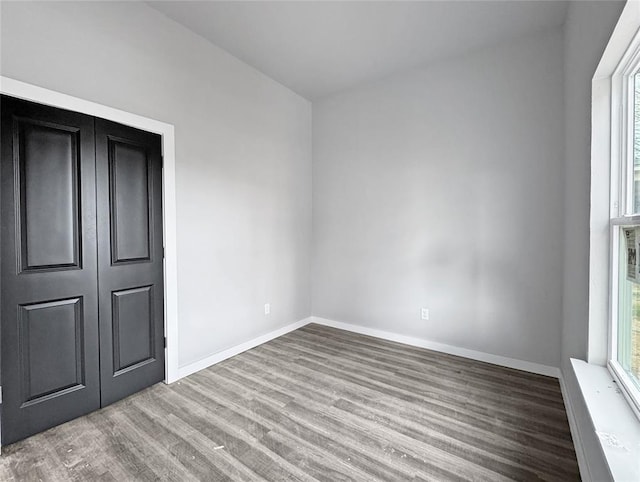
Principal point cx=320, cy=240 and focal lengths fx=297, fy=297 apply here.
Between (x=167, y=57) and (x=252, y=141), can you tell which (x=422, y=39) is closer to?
(x=252, y=141)

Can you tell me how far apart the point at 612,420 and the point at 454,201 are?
214cm

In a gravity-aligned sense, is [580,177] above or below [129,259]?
above

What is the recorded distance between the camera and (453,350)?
9.93ft

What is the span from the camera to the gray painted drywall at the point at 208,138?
Answer: 1.90 meters

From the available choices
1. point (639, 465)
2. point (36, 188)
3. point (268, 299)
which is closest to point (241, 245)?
point (268, 299)

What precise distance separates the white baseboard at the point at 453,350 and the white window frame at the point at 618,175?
4.36ft

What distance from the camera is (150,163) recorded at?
7.71 ft

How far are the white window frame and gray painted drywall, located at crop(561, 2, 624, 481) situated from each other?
4.4 inches

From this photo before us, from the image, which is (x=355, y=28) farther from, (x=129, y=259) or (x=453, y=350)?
(x=453, y=350)

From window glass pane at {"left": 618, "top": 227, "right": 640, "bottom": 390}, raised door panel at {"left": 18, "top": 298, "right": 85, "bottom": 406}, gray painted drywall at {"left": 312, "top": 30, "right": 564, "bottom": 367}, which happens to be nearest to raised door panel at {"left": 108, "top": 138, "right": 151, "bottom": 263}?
raised door panel at {"left": 18, "top": 298, "right": 85, "bottom": 406}

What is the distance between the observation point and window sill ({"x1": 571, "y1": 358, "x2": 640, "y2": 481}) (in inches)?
38.1

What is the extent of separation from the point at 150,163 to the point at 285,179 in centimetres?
160

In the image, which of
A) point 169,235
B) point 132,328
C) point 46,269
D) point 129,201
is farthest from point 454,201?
point 46,269

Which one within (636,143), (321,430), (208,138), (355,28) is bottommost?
(321,430)
